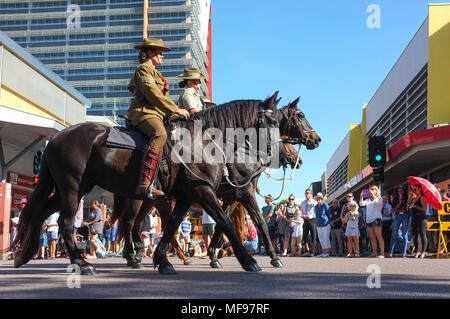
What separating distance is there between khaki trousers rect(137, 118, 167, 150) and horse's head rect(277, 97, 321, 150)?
Result: 2.26m

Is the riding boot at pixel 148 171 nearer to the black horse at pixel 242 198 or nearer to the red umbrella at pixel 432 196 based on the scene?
the black horse at pixel 242 198

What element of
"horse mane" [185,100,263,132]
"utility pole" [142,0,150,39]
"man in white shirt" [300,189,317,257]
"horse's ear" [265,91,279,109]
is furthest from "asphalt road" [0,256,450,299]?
"utility pole" [142,0,150,39]

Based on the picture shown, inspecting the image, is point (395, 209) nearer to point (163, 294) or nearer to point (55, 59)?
point (163, 294)

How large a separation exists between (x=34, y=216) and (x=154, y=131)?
215 cm

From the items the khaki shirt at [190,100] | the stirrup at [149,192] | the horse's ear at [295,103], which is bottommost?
the stirrup at [149,192]

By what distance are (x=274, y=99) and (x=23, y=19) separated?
436 ft

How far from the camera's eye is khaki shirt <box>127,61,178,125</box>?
730 centimetres

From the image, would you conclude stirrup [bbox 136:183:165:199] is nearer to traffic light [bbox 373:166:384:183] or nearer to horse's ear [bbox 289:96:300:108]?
horse's ear [bbox 289:96:300:108]

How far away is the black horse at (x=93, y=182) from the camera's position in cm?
716

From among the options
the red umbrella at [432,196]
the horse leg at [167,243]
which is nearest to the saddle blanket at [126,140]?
the horse leg at [167,243]

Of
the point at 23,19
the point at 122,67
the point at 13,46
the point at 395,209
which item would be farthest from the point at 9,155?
the point at 23,19

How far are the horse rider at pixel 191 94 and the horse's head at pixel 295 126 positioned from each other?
4.60 ft

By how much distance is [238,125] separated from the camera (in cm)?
797

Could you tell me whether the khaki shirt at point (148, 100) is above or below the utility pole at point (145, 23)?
below
